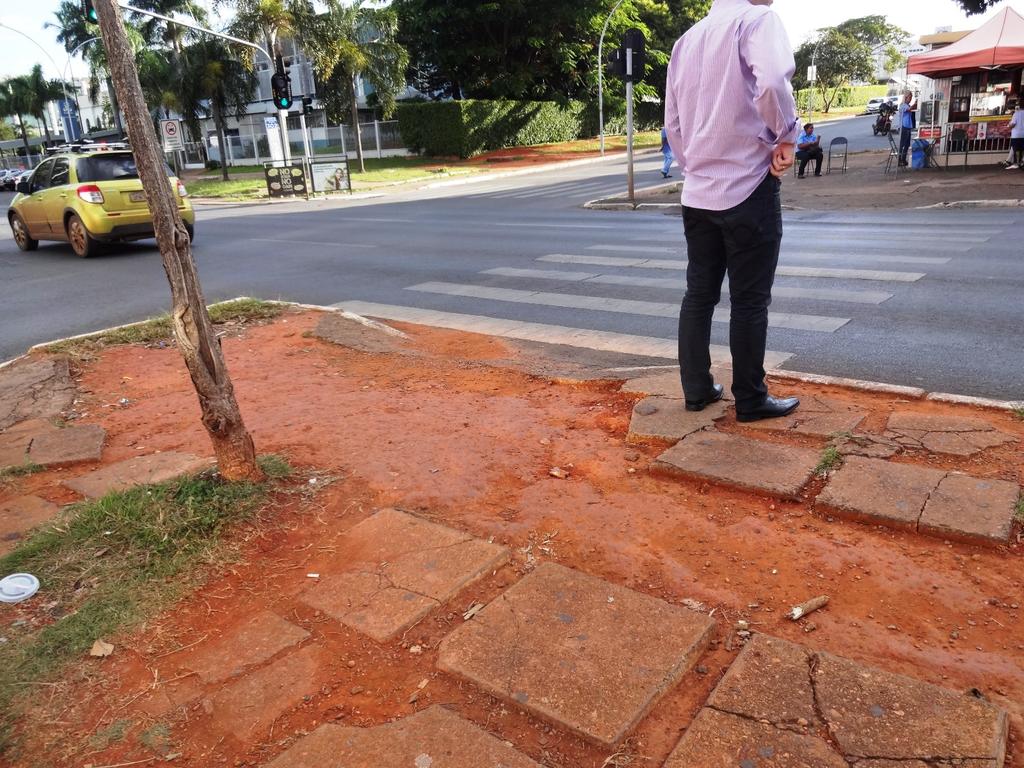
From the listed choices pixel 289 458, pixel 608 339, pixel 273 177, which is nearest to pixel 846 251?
pixel 608 339

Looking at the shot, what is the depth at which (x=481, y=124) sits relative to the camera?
42.3 meters

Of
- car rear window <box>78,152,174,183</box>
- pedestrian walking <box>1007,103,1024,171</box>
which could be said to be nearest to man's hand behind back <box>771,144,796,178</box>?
car rear window <box>78,152,174,183</box>

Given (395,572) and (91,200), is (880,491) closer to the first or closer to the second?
(395,572)

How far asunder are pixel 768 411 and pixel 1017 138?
1745cm

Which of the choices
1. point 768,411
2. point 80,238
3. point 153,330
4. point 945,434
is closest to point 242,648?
point 768,411

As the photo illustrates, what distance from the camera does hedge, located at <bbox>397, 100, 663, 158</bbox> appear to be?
136 feet

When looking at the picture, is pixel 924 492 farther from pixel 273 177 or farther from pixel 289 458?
pixel 273 177

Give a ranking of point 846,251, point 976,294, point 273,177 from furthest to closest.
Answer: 1. point 273,177
2. point 846,251
3. point 976,294

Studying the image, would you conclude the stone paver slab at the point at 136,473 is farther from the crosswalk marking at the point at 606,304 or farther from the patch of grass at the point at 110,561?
the crosswalk marking at the point at 606,304

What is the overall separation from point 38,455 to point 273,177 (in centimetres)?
2420

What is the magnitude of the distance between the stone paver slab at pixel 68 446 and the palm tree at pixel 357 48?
33.2 metres

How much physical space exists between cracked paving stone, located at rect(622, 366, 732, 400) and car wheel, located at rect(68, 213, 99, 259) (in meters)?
11.8

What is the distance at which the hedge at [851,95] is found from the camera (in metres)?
74.6

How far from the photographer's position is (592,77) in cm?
4697
